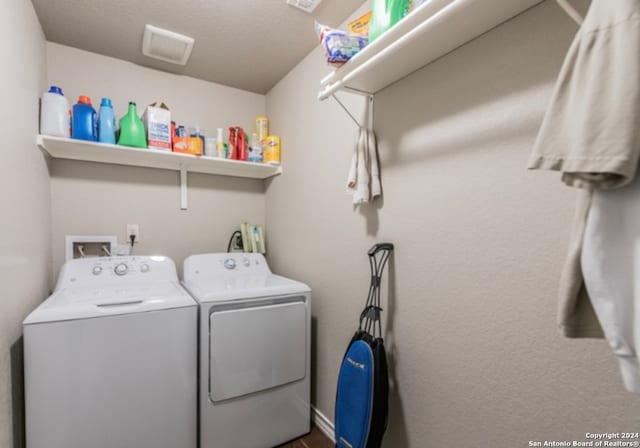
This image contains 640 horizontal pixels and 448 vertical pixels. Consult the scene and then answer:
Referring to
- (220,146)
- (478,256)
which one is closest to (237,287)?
(220,146)

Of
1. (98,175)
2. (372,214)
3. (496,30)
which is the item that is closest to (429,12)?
(496,30)

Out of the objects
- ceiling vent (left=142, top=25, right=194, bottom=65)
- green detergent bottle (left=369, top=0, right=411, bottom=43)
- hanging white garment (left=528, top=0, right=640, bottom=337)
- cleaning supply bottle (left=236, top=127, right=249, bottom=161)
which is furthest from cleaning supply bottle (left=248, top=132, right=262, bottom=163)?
hanging white garment (left=528, top=0, right=640, bottom=337)

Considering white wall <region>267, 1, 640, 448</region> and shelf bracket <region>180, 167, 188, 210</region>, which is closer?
white wall <region>267, 1, 640, 448</region>

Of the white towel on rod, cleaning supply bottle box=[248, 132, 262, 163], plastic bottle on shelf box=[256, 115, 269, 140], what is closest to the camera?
the white towel on rod

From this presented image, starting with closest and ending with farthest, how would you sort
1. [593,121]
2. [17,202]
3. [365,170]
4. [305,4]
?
[593,121] → [17,202] → [365,170] → [305,4]

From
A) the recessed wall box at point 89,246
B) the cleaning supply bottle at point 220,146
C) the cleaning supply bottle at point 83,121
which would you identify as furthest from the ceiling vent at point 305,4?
the recessed wall box at point 89,246

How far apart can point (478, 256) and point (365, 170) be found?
0.63m

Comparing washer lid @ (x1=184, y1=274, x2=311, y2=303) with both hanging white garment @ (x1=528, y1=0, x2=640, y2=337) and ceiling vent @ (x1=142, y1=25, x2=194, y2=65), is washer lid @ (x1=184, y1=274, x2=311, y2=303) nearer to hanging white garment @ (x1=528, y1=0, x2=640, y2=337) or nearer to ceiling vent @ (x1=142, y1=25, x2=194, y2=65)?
hanging white garment @ (x1=528, y1=0, x2=640, y2=337)

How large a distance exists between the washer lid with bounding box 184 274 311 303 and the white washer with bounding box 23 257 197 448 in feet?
0.33

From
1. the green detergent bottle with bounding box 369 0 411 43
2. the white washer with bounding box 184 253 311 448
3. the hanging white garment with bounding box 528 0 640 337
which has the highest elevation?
the green detergent bottle with bounding box 369 0 411 43

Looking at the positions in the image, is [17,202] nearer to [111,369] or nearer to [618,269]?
[111,369]

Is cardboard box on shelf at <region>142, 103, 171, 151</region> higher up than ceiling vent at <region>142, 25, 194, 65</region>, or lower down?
lower down

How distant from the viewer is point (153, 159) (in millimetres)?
2000

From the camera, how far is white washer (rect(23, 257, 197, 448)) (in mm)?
1177
